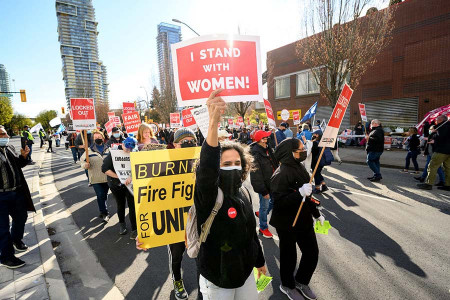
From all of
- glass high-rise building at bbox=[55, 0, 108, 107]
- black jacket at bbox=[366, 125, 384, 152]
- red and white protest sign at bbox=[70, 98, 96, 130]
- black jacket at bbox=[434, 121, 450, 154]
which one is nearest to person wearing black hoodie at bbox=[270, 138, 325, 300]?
red and white protest sign at bbox=[70, 98, 96, 130]

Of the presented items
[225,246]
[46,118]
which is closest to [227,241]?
[225,246]

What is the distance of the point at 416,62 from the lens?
→ 635 inches

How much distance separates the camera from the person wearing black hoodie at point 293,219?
8.82 ft

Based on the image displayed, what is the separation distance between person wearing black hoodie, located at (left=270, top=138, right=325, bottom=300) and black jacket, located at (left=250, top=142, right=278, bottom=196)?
1.01 meters

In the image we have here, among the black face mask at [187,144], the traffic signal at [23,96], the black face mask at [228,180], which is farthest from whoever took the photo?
the traffic signal at [23,96]

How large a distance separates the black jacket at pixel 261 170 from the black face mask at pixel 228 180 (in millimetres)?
2166

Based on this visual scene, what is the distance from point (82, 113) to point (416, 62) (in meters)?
20.6

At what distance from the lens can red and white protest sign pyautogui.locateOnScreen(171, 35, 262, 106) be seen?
2.32 metres

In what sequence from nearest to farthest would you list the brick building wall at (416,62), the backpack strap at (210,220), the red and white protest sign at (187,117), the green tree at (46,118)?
1. the backpack strap at (210,220)
2. the red and white protest sign at (187,117)
3. the brick building wall at (416,62)
4. the green tree at (46,118)

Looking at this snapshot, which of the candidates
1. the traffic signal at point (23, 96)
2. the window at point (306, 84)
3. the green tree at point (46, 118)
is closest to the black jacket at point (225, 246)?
the window at point (306, 84)

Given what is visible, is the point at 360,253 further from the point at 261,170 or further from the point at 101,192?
the point at 101,192

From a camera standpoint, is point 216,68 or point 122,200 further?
point 122,200

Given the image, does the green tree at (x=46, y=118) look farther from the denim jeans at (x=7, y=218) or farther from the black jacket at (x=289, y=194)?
the black jacket at (x=289, y=194)

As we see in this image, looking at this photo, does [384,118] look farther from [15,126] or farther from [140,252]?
[15,126]
